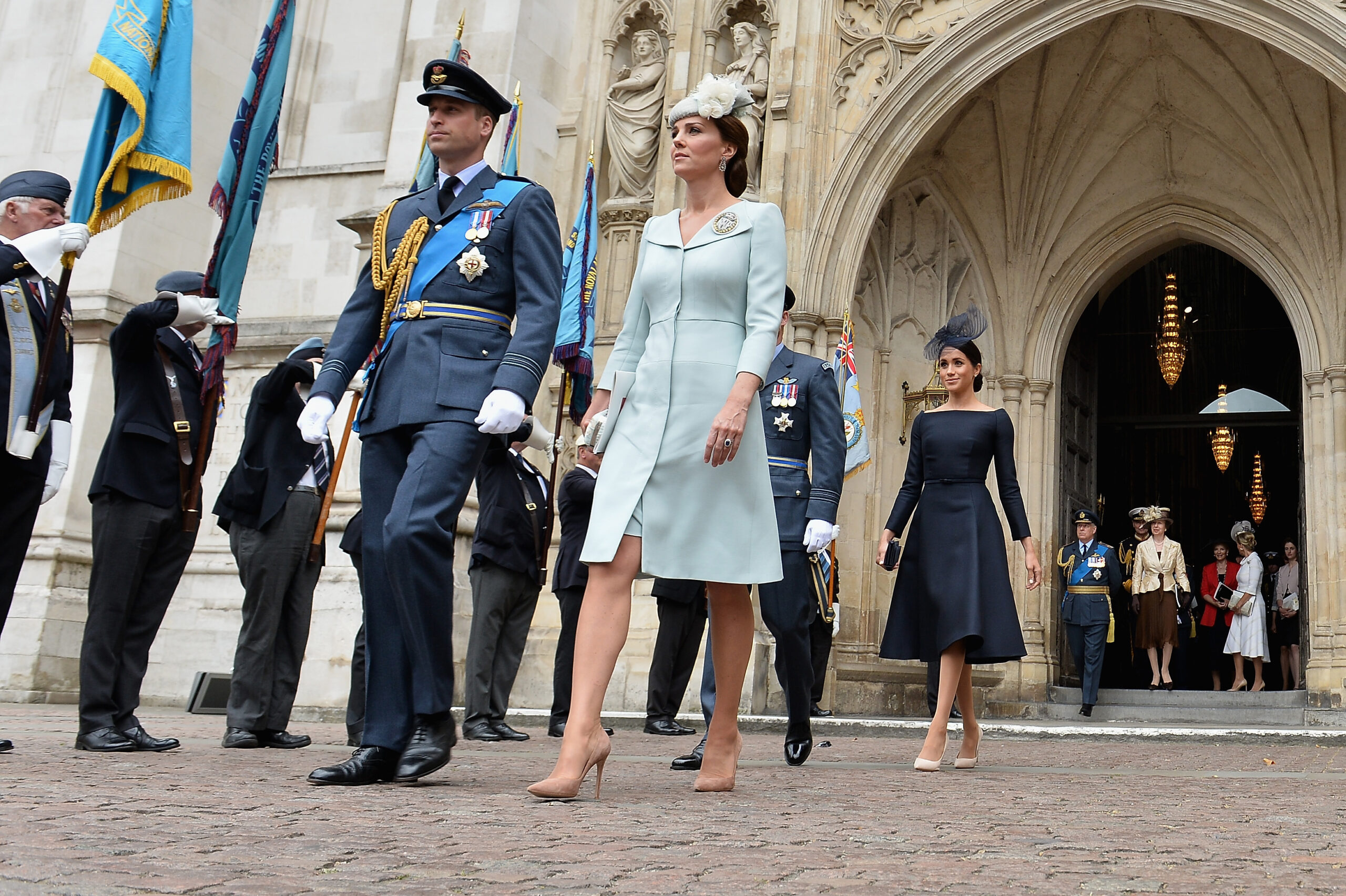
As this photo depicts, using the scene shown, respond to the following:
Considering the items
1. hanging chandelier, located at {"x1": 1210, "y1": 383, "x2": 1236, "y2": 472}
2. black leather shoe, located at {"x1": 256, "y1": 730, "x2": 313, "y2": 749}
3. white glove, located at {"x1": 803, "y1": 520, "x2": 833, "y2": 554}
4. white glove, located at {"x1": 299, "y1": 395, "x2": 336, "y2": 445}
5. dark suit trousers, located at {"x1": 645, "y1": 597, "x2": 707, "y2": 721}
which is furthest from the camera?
hanging chandelier, located at {"x1": 1210, "y1": 383, "x2": 1236, "y2": 472}

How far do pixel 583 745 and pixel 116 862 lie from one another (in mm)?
1372

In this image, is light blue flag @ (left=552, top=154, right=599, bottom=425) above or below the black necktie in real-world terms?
above

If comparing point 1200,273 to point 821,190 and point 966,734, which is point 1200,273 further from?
point 966,734

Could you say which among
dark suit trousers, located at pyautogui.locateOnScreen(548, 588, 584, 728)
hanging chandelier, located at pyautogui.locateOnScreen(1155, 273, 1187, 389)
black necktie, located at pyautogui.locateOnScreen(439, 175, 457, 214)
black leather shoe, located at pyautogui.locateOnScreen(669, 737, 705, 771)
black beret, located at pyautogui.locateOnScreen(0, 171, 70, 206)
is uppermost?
hanging chandelier, located at pyautogui.locateOnScreen(1155, 273, 1187, 389)

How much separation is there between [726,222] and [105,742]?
2.76 meters

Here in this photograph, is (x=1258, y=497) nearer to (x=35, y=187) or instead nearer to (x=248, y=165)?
(x=248, y=165)

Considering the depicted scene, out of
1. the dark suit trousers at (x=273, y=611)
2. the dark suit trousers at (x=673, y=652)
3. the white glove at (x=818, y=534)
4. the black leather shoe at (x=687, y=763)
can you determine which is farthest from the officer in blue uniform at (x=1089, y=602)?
the dark suit trousers at (x=273, y=611)

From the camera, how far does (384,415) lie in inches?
138

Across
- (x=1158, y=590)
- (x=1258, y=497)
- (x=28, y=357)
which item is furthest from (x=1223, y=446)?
(x=28, y=357)

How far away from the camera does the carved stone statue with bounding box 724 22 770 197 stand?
1130 centimetres

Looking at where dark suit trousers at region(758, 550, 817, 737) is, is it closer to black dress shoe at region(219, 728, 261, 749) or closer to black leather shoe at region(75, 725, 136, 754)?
black dress shoe at region(219, 728, 261, 749)

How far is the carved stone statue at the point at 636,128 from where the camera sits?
11.6m

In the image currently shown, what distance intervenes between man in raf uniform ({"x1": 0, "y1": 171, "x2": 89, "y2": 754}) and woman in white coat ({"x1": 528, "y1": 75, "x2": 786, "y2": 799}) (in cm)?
203

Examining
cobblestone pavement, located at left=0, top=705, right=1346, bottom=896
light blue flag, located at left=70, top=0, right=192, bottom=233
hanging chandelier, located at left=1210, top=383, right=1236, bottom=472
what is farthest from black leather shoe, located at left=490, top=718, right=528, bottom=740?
hanging chandelier, located at left=1210, top=383, right=1236, bottom=472
